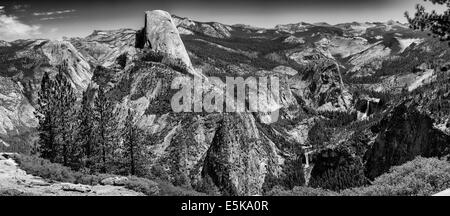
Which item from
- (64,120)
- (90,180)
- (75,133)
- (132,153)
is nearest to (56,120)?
(64,120)

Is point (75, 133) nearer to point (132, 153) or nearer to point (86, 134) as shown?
point (86, 134)

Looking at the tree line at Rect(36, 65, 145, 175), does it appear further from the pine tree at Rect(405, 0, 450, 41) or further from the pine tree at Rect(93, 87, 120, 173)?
the pine tree at Rect(405, 0, 450, 41)

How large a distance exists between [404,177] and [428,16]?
7.83 meters

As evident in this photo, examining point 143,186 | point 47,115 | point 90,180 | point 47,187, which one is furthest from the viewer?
point 47,115

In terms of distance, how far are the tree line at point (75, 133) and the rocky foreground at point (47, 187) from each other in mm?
27629

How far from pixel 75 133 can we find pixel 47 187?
42.1m

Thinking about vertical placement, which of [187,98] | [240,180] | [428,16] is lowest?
[240,180]

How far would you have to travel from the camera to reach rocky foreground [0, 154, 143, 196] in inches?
990

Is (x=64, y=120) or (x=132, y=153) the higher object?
(x=64, y=120)

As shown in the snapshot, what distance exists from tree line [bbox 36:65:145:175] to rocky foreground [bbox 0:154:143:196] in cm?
2763

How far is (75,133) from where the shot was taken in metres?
67.3
